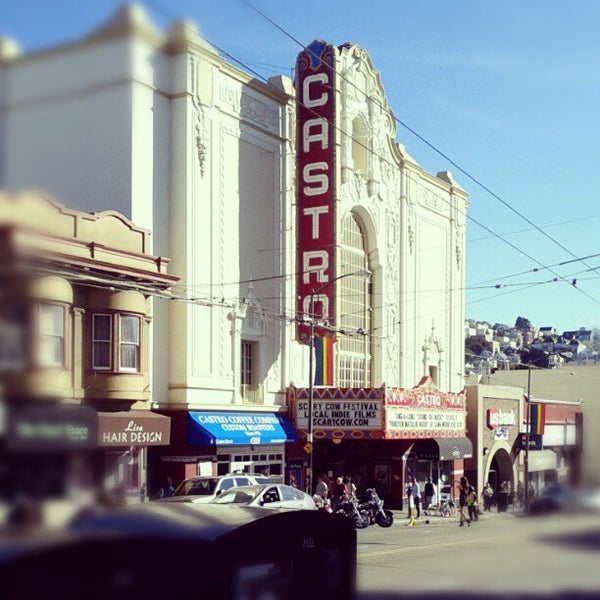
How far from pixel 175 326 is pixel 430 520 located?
11.2m

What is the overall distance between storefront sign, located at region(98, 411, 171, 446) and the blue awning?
3.46ft

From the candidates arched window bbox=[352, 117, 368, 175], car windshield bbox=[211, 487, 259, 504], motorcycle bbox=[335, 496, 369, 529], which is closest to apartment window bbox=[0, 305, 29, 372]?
car windshield bbox=[211, 487, 259, 504]

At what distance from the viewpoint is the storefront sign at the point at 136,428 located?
22.9m

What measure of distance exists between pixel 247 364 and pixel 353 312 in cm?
582

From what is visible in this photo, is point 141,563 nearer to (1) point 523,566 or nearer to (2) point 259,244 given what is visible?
(1) point 523,566

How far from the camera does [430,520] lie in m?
32.7

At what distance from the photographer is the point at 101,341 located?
930 inches

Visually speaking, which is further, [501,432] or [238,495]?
[501,432]

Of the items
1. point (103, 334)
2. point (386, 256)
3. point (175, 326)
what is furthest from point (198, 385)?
point (386, 256)

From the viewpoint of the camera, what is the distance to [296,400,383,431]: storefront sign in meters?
32.5

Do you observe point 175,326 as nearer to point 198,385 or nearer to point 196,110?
point 198,385

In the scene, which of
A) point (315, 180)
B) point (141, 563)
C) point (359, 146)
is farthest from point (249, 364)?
point (141, 563)

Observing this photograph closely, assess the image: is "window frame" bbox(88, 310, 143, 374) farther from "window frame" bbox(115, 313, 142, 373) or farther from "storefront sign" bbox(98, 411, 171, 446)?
"storefront sign" bbox(98, 411, 171, 446)

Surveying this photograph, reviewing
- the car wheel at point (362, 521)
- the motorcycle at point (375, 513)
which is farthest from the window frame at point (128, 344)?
the motorcycle at point (375, 513)
